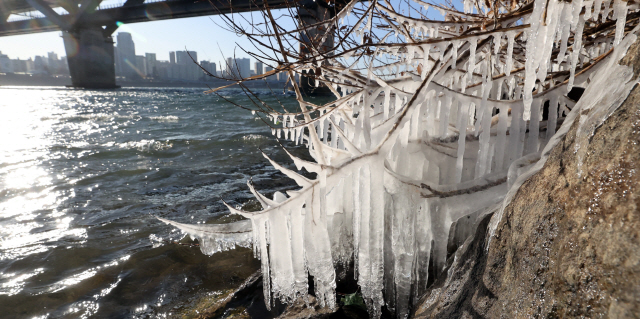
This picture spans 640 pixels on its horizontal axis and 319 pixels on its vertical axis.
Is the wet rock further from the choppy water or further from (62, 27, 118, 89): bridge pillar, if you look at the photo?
(62, 27, 118, 89): bridge pillar

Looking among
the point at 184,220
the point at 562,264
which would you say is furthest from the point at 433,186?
the point at 184,220

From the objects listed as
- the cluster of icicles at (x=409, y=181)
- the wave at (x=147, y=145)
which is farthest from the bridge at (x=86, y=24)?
the cluster of icicles at (x=409, y=181)

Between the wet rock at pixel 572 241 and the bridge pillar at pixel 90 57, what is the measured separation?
225 feet

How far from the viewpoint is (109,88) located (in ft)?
200

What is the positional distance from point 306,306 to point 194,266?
6.61ft

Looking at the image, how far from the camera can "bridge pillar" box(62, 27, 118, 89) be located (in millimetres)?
53966

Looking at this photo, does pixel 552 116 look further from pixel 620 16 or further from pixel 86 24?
pixel 86 24

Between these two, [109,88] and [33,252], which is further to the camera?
[109,88]

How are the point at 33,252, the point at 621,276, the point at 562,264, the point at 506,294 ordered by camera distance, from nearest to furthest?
the point at 621,276 < the point at 562,264 < the point at 506,294 < the point at 33,252

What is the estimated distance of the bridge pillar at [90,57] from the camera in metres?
54.0

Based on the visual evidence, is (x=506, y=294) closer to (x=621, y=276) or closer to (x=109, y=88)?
(x=621, y=276)

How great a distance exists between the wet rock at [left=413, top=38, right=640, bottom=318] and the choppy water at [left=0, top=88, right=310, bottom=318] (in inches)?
117

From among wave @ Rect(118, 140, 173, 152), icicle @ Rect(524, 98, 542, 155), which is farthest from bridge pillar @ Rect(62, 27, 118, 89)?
icicle @ Rect(524, 98, 542, 155)

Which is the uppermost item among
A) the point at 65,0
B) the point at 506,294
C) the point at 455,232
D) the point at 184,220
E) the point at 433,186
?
the point at 65,0
